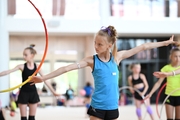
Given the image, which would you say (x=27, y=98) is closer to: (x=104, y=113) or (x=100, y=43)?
(x=104, y=113)

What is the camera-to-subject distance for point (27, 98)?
5500 millimetres

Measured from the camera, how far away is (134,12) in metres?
15.1

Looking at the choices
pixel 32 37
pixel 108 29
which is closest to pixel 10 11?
pixel 32 37

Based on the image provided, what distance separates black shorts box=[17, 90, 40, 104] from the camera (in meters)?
5.48

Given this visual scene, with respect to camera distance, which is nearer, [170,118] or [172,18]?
[170,118]

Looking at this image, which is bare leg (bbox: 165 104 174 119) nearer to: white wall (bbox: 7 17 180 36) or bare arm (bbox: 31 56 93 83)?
bare arm (bbox: 31 56 93 83)

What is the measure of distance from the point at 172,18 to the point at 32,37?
5908 mm

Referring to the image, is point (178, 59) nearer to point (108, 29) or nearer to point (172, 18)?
point (108, 29)

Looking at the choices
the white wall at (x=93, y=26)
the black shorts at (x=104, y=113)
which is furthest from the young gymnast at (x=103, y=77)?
the white wall at (x=93, y=26)

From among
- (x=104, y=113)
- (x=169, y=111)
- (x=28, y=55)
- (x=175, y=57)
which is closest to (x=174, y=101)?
(x=169, y=111)

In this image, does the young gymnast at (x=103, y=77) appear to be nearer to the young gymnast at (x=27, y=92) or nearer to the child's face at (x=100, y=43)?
the child's face at (x=100, y=43)

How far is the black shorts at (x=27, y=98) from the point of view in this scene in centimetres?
548

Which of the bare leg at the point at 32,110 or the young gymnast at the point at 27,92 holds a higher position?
the young gymnast at the point at 27,92

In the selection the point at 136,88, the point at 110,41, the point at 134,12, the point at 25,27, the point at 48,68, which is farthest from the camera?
the point at 48,68
